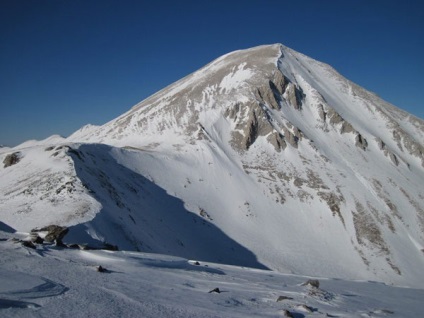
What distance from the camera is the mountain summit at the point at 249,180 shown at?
31.9 metres

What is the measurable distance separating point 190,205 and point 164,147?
68.6 ft

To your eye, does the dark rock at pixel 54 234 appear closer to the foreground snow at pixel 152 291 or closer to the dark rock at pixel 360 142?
the foreground snow at pixel 152 291

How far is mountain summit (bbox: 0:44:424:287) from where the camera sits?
1255 inches

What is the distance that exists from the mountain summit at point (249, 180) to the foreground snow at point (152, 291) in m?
9.38

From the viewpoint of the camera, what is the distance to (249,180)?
212 feet

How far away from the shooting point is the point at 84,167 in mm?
36781

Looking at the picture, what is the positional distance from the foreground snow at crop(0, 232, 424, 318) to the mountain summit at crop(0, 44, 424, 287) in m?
9.38

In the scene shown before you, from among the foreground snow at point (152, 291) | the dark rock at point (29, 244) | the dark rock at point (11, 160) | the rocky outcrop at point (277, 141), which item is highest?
the rocky outcrop at point (277, 141)

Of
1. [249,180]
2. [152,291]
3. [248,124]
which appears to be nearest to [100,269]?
[152,291]

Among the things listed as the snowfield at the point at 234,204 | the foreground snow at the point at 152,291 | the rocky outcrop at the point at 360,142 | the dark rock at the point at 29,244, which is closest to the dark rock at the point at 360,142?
the rocky outcrop at the point at 360,142

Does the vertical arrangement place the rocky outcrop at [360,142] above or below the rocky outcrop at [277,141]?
above

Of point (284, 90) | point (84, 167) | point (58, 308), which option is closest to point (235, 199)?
point (84, 167)

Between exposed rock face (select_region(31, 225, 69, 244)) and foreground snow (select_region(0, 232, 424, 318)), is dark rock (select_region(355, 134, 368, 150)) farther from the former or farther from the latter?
exposed rock face (select_region(31, 225, 69, 244))

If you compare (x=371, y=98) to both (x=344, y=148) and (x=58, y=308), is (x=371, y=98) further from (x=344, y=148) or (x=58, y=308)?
(x=58, y=308)
